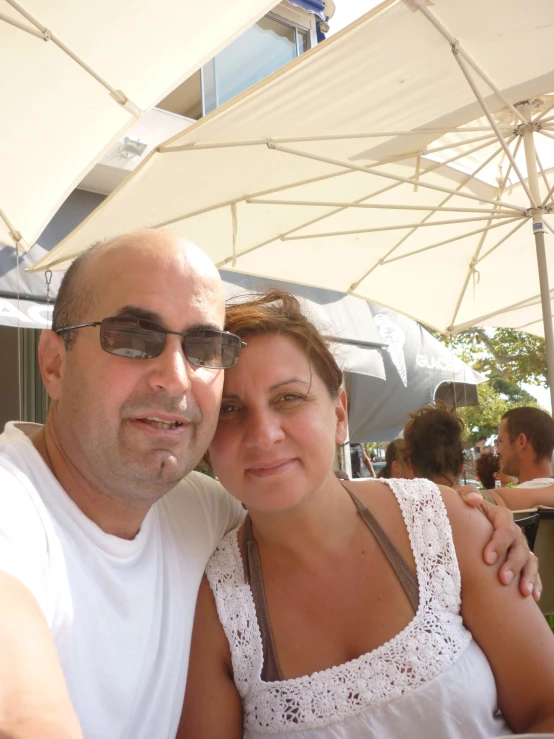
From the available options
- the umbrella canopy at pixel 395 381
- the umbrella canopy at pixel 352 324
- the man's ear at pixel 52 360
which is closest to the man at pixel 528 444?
the umbrella canopy at pixel 352 324

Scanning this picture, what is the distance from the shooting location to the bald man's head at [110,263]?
5.62 ft

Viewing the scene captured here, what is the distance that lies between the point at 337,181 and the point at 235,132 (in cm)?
123

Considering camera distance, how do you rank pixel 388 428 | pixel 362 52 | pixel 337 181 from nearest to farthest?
pixel 362 52
pixel 337 181
pixel 388 428

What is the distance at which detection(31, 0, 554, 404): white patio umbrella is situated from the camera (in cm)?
345

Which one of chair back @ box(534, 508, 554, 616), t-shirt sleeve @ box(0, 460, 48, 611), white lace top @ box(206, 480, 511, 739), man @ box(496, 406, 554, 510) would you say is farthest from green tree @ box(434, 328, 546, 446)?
t-shirt sleeve @ box(0, 460, 48, 611)

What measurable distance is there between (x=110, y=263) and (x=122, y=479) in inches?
22.0

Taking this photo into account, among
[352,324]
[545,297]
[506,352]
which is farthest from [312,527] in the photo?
[506,352]

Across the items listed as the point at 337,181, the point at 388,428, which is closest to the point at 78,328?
the point at 337,181

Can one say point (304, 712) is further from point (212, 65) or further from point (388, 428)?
point (212, 65)

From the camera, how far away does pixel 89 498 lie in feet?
5.22

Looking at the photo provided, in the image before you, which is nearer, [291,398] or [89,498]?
[89,498]

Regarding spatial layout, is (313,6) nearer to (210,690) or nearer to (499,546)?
(499,546)

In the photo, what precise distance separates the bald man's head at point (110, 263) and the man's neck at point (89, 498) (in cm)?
29

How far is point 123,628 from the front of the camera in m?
1.46
